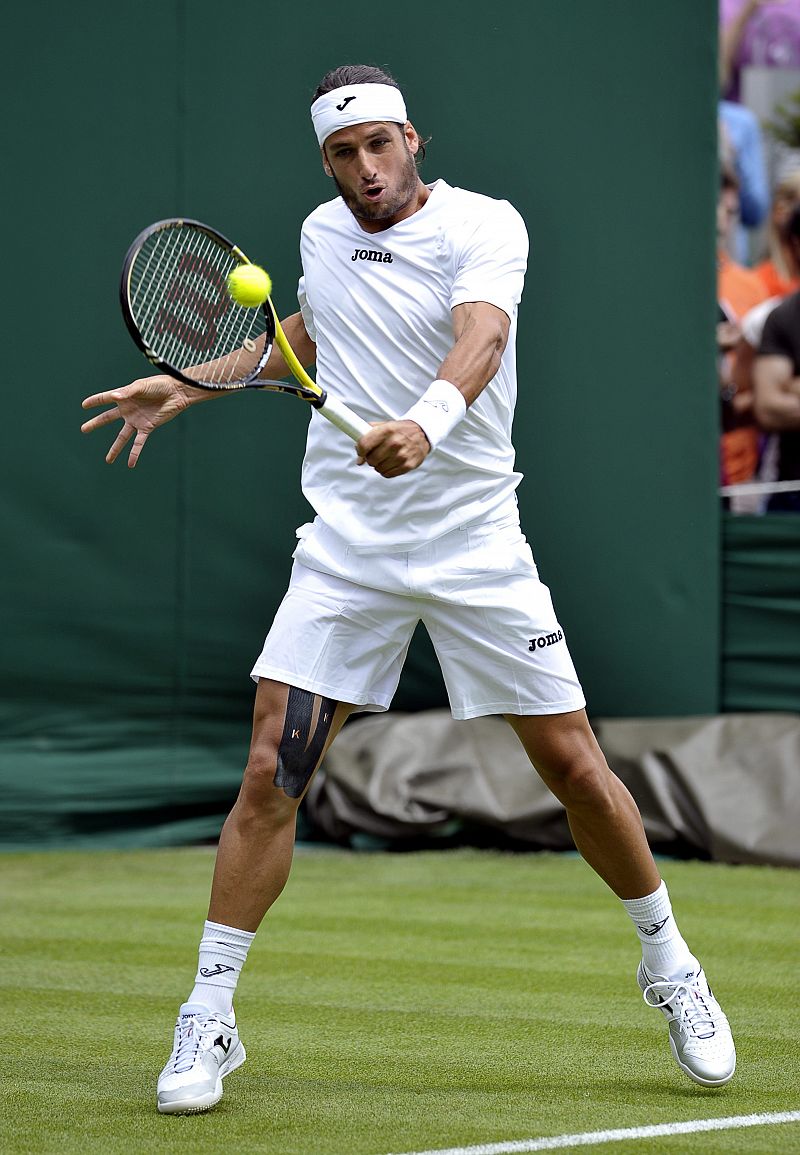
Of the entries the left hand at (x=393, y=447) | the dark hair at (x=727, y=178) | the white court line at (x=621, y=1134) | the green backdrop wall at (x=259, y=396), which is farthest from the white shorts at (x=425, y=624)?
the dark hair at (x=727, y=178)

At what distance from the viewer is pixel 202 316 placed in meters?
3.84

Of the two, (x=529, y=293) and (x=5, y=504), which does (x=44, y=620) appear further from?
(x=529, y=293)

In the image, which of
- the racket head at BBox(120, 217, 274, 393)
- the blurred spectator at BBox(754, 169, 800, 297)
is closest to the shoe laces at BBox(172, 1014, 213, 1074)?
the racket head at BBox(120, 217, 274, 393)

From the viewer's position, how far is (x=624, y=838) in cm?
373

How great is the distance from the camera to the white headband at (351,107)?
3.63m

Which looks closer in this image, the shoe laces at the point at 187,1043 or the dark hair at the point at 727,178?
the shoe laces at the point at 187,1043

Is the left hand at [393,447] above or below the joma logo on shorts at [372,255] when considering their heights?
below

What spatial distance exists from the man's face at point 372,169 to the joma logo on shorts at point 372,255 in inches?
2.2

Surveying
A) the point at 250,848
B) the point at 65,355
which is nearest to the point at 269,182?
the point at 65,355

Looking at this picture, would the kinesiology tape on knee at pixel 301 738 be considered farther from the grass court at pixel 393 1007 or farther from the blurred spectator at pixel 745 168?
the blurred spectator at pixel 745 168

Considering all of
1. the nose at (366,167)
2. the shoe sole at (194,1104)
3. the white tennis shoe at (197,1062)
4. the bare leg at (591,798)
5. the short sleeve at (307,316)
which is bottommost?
the shoe sole at (194,1104)

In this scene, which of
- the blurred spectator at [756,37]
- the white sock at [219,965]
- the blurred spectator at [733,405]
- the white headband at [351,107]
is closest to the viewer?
the white sock at [219,965]

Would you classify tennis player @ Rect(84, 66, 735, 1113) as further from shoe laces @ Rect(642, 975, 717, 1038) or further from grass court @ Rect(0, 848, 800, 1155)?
grass court @ Rect(0, 848, 800, 1155)

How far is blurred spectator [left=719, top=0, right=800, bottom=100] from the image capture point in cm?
962
